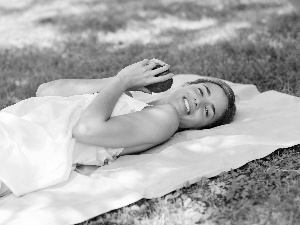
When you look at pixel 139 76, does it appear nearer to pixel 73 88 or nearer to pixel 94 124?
pixel 94 124

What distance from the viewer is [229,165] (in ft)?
11.7

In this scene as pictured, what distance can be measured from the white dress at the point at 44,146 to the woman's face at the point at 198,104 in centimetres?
30

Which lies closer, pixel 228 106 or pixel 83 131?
pixel 83 131

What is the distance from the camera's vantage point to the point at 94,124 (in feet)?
11.5

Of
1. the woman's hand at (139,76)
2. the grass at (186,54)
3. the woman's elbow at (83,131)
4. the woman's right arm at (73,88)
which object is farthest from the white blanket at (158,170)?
the woman's right arm at (73,88)

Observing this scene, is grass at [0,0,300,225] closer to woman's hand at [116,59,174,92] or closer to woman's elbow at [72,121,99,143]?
woman's elbow at [72,121,99,143]

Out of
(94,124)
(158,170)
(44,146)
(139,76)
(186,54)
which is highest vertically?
(139,76)

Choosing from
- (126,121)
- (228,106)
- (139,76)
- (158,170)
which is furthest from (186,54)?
(158,170)

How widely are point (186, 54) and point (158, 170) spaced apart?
293 cm

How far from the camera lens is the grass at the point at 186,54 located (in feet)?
10.5

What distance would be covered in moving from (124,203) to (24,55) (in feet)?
12.6

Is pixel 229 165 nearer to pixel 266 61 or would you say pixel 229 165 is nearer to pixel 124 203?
pixel 124 203

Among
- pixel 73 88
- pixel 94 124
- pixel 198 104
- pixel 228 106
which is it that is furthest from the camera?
pixel 73 88

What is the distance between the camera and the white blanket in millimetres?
3219
